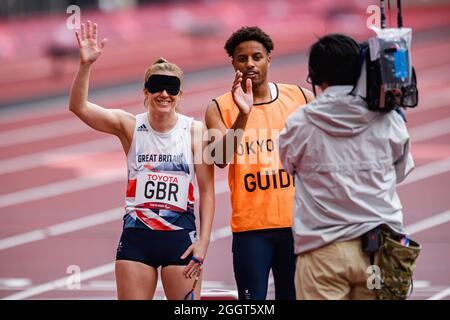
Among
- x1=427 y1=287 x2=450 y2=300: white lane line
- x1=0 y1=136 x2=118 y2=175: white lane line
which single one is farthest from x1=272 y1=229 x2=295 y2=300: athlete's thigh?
x1=0 y1=136 x2=118 y2=175: white lane line

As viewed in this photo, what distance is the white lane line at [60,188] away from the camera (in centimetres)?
1428

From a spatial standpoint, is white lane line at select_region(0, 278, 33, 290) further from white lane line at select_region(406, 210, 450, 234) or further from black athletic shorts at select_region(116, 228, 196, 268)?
white lane line at select_region(406, 210, 450, 234)

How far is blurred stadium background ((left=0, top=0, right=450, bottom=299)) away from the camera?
1036 centimetres

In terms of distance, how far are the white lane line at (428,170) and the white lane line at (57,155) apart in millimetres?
4508

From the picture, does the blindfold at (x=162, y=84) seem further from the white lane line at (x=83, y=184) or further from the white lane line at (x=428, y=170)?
the white lane line at (x=428, y=170)

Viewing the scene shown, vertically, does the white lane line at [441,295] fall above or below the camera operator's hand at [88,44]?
below

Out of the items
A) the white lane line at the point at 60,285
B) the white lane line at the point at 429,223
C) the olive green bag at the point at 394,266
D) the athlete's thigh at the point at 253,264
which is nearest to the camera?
the olive green bag at the point at 394,266

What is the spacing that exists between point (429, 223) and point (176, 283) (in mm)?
7136

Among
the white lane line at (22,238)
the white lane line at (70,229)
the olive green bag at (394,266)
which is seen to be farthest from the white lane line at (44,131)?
the olive green bag at (394,266)

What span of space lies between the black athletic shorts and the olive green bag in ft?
4.25

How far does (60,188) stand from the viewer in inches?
581

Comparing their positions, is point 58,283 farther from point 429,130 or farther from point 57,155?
point 429,130

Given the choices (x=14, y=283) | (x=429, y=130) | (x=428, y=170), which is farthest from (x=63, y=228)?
(x=429, y=130)

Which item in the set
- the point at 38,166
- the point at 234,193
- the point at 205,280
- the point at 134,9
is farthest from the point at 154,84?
the point at 134,9
